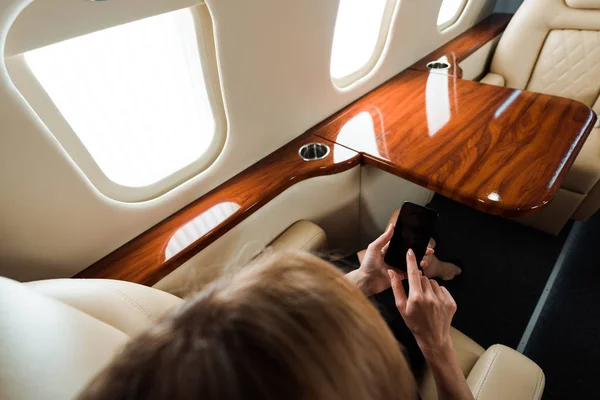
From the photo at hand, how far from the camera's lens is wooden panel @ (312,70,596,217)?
3.21 ft

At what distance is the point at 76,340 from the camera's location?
0.48 meters

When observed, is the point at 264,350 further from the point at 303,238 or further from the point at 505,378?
the point at 303,238

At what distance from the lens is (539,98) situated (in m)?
1.29

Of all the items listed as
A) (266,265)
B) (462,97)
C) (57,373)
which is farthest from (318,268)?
(462,97)

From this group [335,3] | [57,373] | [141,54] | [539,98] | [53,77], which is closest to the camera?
[57,373]

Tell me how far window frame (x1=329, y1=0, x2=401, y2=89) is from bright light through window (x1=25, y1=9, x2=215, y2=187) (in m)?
0.69

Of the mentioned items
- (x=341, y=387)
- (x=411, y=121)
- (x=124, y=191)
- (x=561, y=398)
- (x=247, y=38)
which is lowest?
(x=561, y=398)

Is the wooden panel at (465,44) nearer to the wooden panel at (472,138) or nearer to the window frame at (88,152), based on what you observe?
the wooden panel at (472,138)

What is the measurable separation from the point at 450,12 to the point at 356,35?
0.99 meters

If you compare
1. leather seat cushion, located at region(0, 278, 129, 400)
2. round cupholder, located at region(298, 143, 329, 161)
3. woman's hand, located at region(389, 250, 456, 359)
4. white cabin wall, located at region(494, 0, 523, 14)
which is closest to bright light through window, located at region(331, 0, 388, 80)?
round cupholder, located at region(298, 143, 329, 161)

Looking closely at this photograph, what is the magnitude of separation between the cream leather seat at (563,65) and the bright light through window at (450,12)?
0.31m

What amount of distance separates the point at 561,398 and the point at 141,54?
1.76 meters

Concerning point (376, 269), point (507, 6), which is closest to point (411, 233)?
point (376, 269)

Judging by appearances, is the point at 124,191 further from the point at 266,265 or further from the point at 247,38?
the point at 266,265
